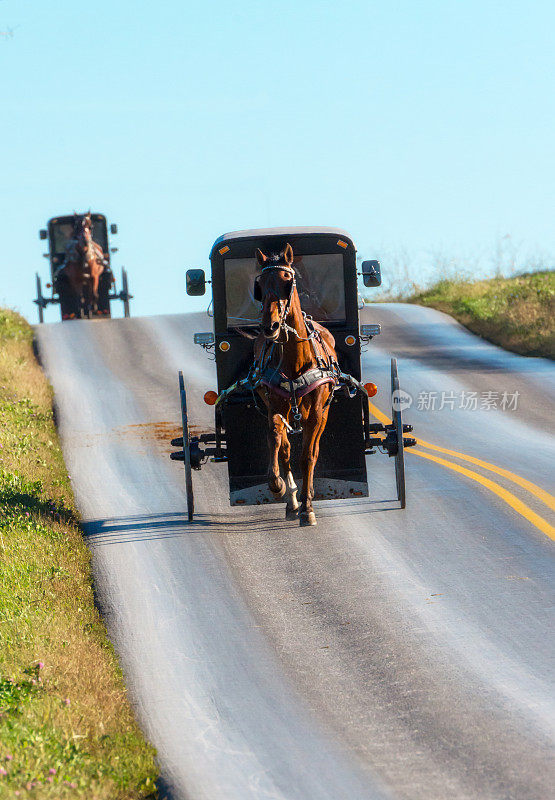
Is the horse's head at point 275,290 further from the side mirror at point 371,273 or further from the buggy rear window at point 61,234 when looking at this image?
the buggy rear window at point 61,234

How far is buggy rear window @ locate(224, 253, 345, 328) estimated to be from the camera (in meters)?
10.7

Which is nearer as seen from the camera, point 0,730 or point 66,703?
point 0,730

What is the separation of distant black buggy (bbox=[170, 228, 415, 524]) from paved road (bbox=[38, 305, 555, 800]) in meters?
0.53

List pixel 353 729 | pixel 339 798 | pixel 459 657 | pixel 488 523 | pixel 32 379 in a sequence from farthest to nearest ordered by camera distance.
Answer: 1. pixel 32 379
2. pixel 488 523
3. pixel 459 657
4. pixel 353 729
5. pixel 339 798

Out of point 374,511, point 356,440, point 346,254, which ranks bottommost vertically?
point 374,511

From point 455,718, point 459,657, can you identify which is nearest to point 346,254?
point 459,657

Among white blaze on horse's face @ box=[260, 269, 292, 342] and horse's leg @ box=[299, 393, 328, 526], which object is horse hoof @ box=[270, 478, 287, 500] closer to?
horse's leg @ box=[299, 393, 328, 526]

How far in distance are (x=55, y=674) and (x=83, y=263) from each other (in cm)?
2651

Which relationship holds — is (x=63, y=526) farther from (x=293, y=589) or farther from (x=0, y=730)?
(x=0, y=730)

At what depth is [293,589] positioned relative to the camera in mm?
8328

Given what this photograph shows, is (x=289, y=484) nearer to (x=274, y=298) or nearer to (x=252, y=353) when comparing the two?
(x=252, y=353)

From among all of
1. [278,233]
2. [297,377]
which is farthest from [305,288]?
[297,377]

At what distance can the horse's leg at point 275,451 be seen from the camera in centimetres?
967

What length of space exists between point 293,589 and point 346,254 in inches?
155
